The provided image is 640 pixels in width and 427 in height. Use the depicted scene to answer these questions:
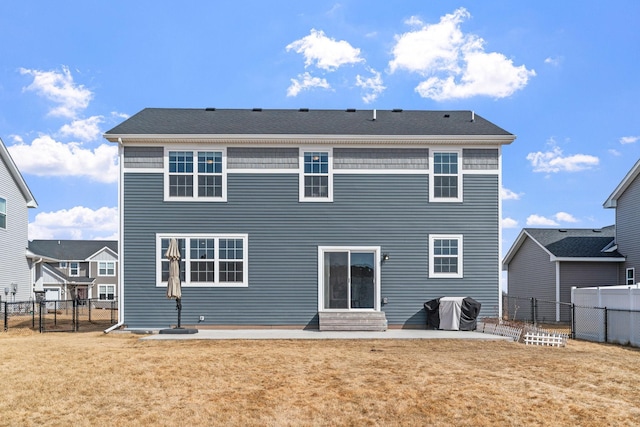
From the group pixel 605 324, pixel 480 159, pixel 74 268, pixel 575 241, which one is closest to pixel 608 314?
pixel 605 324

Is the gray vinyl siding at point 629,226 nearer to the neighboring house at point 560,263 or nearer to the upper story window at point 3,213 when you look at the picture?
the neighboring house at point 560,263

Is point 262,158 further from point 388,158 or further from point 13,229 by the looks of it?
point 13,229

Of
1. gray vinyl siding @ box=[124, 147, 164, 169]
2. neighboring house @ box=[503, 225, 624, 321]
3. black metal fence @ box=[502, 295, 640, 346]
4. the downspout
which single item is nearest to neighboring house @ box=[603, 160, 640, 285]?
neighboring house @ box=[503, 225, 624, 321]

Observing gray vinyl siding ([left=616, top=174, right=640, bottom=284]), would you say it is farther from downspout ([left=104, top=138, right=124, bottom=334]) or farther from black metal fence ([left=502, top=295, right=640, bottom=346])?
downspout ([left=104, top=138, right=124, bottom=334])

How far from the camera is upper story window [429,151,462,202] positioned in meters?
18.5

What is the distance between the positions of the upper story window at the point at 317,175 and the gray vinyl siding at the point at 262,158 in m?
0.38

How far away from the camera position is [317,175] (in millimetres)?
18328

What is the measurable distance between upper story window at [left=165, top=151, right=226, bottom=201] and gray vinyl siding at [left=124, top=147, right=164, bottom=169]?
328 mm

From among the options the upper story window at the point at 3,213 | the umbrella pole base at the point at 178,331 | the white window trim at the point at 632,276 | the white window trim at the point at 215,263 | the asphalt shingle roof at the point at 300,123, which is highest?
the asphalt shingle roof at the point at 300,123

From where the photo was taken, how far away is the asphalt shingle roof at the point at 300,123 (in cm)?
1844

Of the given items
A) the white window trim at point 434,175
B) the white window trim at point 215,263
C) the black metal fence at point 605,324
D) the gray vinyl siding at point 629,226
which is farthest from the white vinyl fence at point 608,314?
the white window trim at point 215,263

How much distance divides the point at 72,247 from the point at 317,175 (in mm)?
44086

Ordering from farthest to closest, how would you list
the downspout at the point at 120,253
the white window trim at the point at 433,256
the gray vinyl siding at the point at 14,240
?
1. the gray vinyl siding at the point at 14,240
2. the white window trim at the point at 433,256
3. the downspout at the point at 120,253

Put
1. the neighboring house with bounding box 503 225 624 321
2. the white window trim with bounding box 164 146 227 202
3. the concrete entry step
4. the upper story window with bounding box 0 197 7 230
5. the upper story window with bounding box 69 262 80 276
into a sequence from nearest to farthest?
the concrete entry step, the white window trim with bounding box 164 146 227 202, the neighboring house with bounding box 503 225 624 321, the upper story window with bounding box 0 197 7 230, the upper story window with bounding box 69 262 80 276
